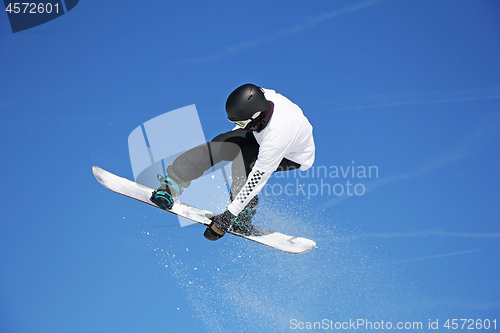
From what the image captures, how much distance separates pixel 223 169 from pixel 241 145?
0.50 m

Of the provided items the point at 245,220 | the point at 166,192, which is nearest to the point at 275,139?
the point at 245,220

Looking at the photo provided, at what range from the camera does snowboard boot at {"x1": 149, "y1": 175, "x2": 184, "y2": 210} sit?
4.05m

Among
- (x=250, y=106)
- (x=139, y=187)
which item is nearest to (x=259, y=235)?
(x=139, y=187)

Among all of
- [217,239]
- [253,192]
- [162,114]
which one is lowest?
[217,239]

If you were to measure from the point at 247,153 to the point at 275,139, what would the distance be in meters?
0.54

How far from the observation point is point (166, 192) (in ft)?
13.4

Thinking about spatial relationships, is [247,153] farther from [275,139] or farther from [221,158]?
[275,139]

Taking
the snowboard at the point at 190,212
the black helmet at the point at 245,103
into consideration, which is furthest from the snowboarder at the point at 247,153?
the snowboard at the point at 190,212

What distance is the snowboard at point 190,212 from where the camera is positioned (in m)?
4.36

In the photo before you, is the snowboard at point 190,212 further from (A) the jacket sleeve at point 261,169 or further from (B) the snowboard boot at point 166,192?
(A) the jacket sleeve at point 261,169

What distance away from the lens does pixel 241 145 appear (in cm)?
402

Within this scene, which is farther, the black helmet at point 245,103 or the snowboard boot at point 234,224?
the snowboard boot at point 234,224

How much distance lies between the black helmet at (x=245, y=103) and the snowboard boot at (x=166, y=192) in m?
→ 1.02

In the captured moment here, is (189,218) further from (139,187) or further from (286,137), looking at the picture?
(286,137)
